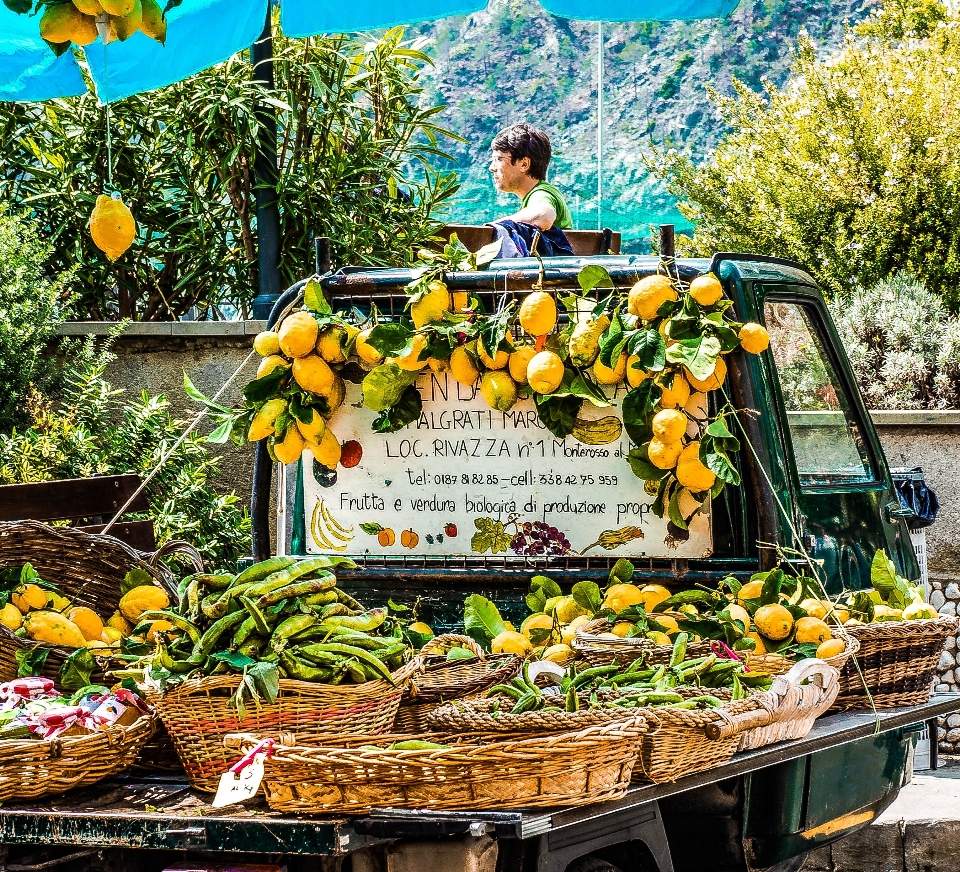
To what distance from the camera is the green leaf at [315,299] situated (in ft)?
13.3

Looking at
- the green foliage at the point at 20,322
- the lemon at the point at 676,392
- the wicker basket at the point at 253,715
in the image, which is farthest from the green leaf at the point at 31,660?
the green foliage at the point at 20,322

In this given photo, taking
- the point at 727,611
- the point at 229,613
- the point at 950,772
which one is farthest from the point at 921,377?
the point at 229,613

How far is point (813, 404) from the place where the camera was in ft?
14.8

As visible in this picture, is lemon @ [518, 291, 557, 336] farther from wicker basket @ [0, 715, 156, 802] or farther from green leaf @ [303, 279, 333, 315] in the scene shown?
wicker basket @ [0, 715, 156, 802]

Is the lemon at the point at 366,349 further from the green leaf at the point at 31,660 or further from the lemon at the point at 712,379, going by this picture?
the green leaf at the point at 31,660

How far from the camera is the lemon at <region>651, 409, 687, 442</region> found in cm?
365

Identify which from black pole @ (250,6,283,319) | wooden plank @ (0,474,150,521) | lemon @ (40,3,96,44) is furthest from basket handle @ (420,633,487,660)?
black pole @ (250,6,283,319)

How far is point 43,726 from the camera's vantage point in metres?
2.85

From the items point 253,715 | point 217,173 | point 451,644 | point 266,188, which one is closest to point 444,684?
point 451,644

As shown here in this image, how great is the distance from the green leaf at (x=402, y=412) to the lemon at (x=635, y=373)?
0.67 meters

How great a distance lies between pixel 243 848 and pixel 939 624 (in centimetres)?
228

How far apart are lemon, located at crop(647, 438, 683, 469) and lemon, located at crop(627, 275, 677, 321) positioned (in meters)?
0.36

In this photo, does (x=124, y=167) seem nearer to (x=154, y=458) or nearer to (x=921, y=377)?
(x=154, y=458)

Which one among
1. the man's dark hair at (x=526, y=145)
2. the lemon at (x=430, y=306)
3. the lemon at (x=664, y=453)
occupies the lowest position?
the lemon at (x=664, y=453)
